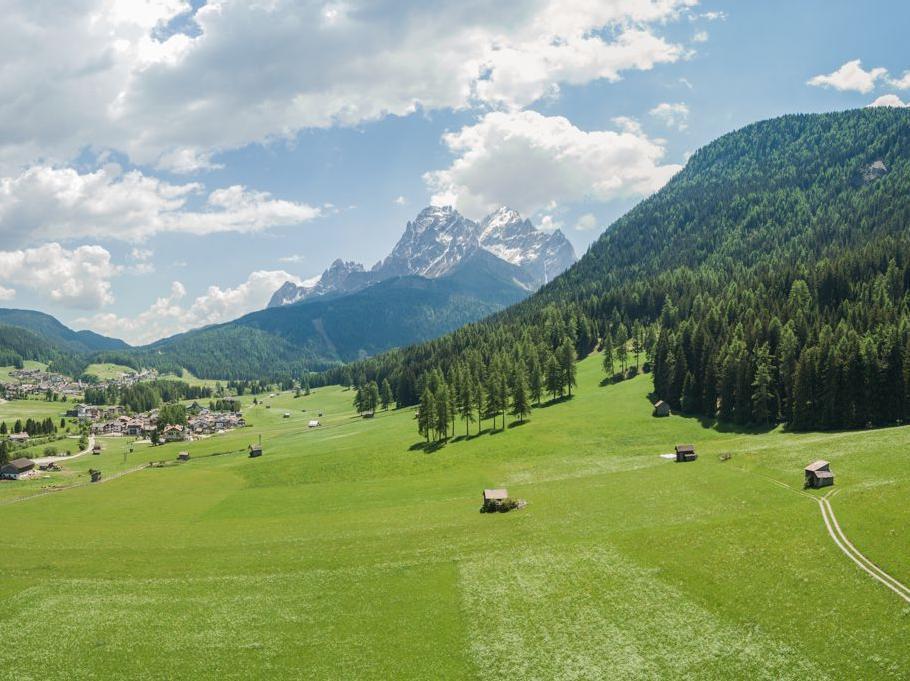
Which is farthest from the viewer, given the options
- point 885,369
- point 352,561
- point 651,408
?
point 651,408

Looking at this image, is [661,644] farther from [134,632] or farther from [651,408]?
[651,408]

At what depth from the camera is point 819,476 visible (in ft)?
189

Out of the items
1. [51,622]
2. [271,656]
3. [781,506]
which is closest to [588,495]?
[781,506]

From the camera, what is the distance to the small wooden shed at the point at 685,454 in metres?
81.2

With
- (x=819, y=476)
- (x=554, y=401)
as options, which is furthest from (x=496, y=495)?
(x=554, y=401)

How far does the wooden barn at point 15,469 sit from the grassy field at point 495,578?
51.7 m

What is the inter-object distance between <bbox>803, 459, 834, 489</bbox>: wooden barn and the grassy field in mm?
1605

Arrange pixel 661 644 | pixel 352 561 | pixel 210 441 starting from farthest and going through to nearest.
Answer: pixel 210 441 → pixel 352 561 → pixel 661 644

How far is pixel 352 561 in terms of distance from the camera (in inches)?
2063

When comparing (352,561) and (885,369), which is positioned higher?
(885,369)

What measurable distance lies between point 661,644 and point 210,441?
181188 millimetres

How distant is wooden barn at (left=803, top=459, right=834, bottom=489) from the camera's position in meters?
57.2

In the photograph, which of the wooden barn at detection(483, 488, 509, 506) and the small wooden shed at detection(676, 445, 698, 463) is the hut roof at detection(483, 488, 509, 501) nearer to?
the wooden barn at detection(483, 488, 509, 506)

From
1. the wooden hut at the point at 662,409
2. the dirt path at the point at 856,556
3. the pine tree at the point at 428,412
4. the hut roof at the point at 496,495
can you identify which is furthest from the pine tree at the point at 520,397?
the dirt path at the point at 856,556
